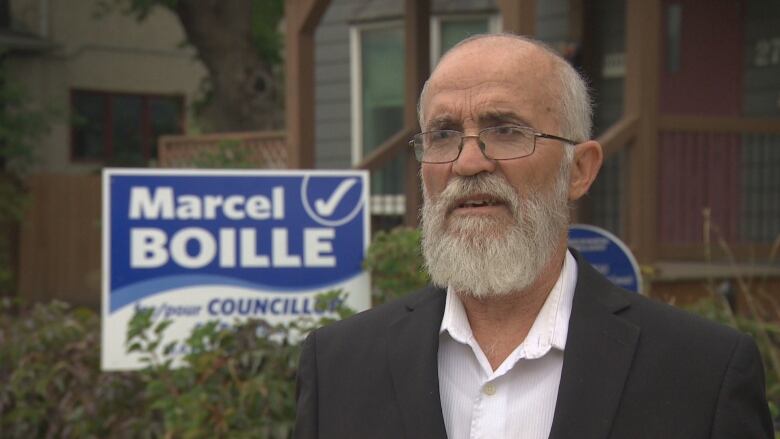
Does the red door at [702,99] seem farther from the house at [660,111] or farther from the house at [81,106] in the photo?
the house at [81,106]

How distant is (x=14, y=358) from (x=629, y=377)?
4154 mm

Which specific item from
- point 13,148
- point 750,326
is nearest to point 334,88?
point 13,148

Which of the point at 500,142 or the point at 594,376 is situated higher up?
the point at 500,142

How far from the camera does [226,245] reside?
544 centimetres

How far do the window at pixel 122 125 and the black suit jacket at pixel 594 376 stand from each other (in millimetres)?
20332

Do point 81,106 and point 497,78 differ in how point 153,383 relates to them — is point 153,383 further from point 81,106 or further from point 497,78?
point 81,106

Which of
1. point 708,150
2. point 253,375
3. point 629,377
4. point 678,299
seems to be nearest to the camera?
point 629,377

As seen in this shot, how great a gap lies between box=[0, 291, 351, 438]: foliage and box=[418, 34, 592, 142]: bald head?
2.44 metres

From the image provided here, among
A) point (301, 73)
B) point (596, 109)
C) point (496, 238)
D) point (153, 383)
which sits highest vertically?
point (301, 73)

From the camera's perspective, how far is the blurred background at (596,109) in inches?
286

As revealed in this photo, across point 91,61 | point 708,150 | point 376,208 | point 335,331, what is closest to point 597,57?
point 708,150

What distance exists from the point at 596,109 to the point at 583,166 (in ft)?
27.3

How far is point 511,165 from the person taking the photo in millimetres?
2320

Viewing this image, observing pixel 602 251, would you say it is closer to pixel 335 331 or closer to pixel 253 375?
pixel 253 375
